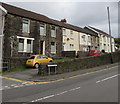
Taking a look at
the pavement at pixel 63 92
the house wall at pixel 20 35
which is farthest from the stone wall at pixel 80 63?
the house wall at pixel 20 35

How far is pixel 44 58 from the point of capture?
1512cm

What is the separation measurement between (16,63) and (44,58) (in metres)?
3.48

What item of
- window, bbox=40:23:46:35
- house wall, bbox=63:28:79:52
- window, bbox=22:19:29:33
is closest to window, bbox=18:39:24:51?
window, bbox=22:19:29:33

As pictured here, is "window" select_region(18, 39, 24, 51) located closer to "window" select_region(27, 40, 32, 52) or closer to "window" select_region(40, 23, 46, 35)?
"window" select_region(27, 40, 32, 52)

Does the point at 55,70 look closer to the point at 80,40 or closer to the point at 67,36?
the point at 67,36

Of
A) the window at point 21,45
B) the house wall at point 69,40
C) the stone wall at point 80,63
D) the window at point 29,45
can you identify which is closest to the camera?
the stone wall at point 80,63

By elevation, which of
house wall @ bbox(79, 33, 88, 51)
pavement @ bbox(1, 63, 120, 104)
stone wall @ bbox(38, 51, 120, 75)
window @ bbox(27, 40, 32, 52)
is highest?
house wall @ bbox(79, 33, 88, 51)

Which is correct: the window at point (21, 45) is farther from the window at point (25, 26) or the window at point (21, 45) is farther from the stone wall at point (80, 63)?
the stone wall at point (80, 63)

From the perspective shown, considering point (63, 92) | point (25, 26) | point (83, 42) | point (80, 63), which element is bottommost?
point (63, 92)

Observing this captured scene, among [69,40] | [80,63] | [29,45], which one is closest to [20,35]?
[29,45]

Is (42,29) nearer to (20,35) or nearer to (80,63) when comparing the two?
(20,35)

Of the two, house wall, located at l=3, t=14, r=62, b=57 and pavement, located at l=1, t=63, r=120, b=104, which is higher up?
house wall, located at l=3, t=14, r=62, b=57

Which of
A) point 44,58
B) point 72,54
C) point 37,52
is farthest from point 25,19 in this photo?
point 72,54

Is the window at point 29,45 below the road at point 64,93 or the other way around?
the other way around
